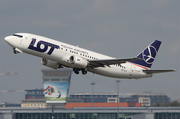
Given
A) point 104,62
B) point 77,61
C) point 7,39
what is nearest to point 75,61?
point 77,61

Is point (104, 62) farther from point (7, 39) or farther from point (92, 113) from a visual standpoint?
point (92, 113)

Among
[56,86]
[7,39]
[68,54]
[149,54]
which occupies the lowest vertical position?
[56,86]

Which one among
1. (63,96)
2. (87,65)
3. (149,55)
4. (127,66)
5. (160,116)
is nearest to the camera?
(87,65)

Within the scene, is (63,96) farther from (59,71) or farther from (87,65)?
(87,65)

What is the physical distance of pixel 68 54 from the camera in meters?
58.0

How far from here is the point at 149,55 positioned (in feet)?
231

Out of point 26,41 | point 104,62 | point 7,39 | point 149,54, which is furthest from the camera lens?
point 149,54

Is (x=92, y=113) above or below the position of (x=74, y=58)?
below

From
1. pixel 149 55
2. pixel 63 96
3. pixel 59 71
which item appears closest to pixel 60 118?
pixel 63 96

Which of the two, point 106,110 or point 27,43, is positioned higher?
point 27,43

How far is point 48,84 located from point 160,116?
52535 mm

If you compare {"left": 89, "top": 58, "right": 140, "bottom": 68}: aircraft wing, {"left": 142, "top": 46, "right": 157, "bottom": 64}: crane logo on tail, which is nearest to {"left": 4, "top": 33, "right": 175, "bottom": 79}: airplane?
{"left": 89, "top": 58, "right": 140, "bottom": 68}: aircraft wing

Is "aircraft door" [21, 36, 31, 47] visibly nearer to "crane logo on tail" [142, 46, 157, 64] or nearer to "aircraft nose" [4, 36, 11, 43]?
"aircraft nose" [4, 36, 11, 43]

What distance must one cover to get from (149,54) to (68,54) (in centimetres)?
2049
